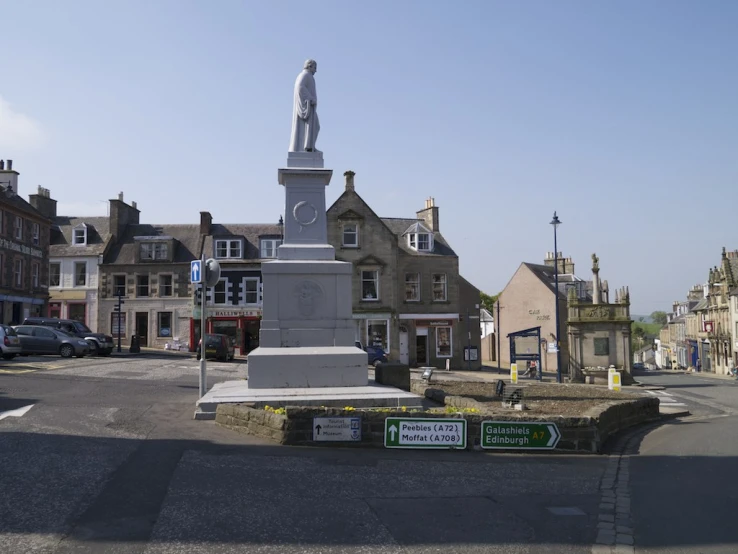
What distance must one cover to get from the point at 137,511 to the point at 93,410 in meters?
6.84

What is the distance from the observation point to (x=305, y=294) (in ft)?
50.7

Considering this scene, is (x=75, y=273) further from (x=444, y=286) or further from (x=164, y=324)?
(x=444, y=286)

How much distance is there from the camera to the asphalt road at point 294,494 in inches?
243

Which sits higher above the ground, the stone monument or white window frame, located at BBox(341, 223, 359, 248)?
white window frame, located at BBox(341, 223, 359, 248)

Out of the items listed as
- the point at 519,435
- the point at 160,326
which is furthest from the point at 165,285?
the point at 519,435

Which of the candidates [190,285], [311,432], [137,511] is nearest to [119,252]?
[190,285]

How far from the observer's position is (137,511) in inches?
264

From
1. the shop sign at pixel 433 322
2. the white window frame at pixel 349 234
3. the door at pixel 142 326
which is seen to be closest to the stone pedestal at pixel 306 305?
the white window frame at pixel 349 234

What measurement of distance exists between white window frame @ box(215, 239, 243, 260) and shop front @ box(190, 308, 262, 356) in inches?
156

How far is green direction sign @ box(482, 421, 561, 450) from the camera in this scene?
35.9 ft

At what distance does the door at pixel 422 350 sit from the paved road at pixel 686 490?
27651mm

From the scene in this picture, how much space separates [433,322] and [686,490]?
3496cm

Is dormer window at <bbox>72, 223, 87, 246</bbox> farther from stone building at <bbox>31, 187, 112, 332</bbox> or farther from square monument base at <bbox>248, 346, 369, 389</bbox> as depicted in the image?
square monument base at <bbox>248, 346, 369, 389</bbox>

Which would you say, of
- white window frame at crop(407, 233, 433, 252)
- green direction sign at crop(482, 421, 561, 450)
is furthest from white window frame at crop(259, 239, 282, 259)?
green direction sign at crop(482, 421, 561, 450)
